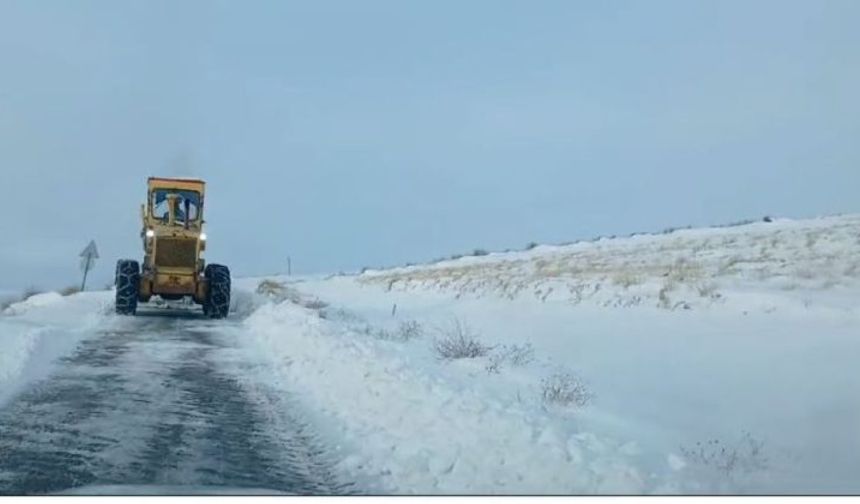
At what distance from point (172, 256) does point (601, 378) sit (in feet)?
49.5

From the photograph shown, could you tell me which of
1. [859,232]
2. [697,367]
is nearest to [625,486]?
[697,367]

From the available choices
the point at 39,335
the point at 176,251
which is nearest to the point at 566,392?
the point at 39,335

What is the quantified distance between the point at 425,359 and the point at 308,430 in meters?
4.72

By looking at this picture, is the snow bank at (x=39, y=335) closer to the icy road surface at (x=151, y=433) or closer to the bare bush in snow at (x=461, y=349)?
the icy road surface at (x=151, y=433)

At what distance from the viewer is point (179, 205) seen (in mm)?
24062

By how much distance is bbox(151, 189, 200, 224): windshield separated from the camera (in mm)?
23922

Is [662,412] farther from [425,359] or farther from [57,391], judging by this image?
[57,391]

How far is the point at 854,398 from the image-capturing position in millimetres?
9484

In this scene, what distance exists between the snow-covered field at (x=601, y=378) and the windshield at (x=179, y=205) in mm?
2947

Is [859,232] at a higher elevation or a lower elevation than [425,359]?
higher

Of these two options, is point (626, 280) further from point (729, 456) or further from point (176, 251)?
point (729, 456)

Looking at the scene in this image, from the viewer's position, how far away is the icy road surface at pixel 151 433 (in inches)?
270

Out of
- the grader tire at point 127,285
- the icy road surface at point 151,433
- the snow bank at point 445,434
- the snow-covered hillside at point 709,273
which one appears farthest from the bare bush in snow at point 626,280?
the grader tire at point 127,285

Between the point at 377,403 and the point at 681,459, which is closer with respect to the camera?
the point at 681,459
